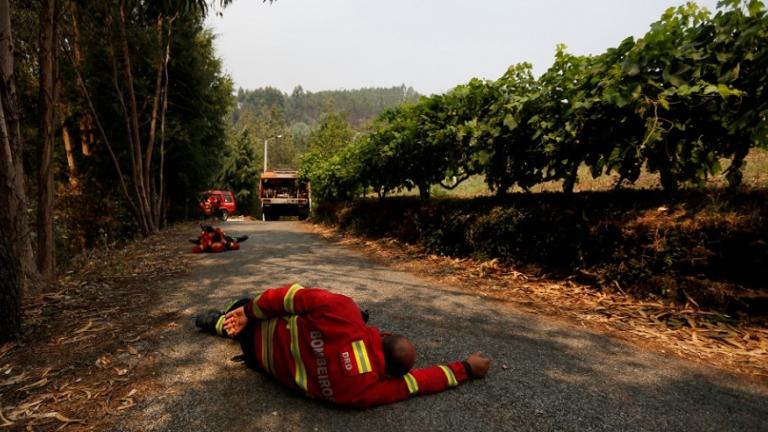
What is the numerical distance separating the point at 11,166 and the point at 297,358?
13.2 feet

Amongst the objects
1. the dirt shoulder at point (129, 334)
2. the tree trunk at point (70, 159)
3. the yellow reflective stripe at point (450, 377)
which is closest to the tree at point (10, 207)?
the dirt shoulder at point (129, 334)

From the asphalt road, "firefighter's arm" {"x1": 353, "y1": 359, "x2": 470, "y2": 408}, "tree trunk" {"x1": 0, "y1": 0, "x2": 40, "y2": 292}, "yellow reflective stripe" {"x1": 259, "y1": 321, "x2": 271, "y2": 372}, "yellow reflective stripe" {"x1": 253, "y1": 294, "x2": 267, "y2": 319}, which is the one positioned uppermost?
"tree trunk" {"x1": 0, "y1": 0, "x2": 40, "y2": 292}

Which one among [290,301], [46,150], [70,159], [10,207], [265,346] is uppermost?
[70,159]

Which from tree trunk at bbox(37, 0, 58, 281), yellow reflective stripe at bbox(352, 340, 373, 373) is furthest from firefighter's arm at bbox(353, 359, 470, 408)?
tree trunk at bbox(37, 0, 58, 281)

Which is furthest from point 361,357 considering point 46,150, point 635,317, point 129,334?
point 46,150

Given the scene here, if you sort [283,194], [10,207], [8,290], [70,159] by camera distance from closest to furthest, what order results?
[8,290]
[10,207]
[70,159]
[283,194]

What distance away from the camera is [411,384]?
8.16 feet

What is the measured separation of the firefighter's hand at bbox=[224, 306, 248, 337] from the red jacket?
0.98ft

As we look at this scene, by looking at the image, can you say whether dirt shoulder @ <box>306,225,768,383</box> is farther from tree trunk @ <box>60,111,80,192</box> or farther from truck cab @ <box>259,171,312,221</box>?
truck cab @ <box>259,171,312,221</box>

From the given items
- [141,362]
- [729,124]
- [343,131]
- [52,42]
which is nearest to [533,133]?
[729,124]

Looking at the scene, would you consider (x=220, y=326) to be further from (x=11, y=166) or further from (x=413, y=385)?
(x=11, y=166)

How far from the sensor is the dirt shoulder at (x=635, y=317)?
3.10 metres

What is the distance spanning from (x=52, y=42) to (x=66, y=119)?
10.6m

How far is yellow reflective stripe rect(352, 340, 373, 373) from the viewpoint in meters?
2.32
